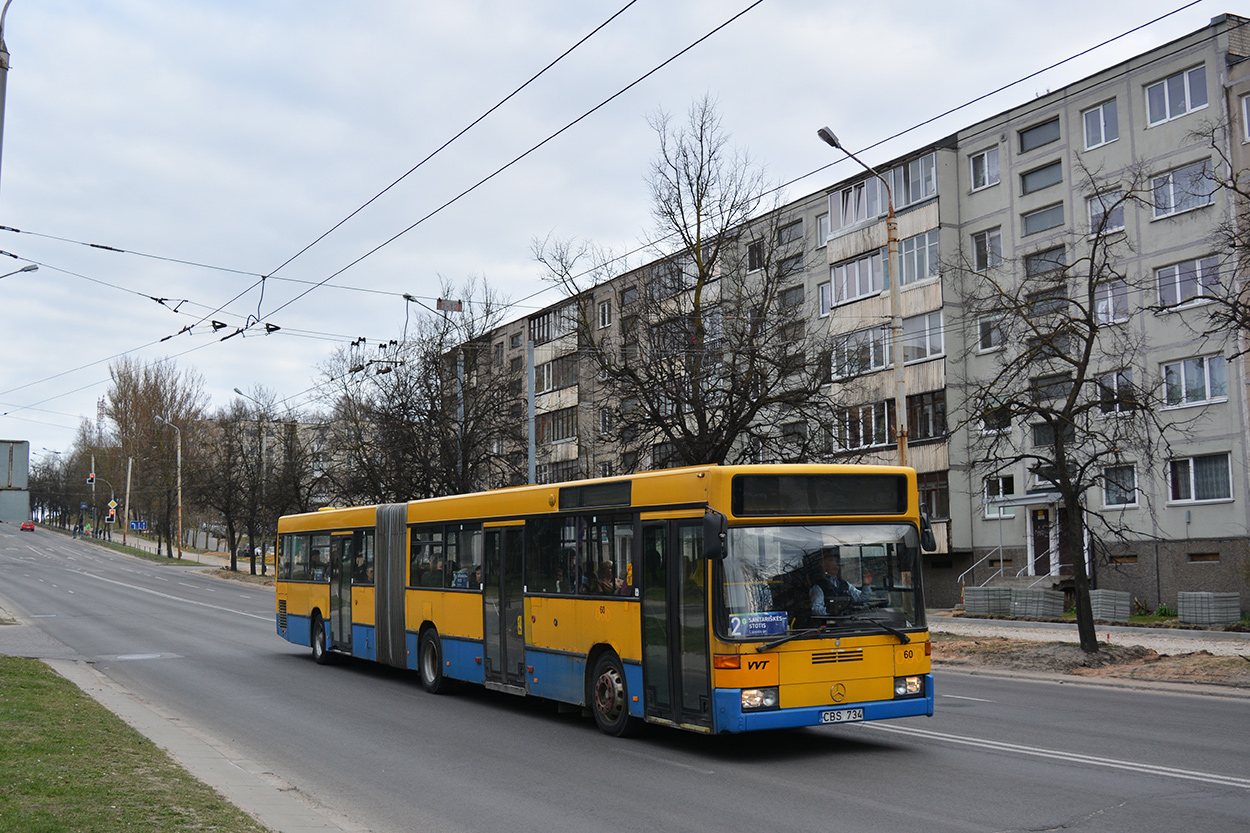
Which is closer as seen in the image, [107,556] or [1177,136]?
[1177,136]

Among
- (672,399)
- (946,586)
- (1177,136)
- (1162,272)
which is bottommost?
(946,586)

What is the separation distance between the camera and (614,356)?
28.5m

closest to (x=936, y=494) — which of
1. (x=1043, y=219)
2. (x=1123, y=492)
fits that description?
(x=1123, y=492)

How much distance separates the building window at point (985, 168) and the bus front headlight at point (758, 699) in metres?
35.0

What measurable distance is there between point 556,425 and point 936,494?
1030 inches

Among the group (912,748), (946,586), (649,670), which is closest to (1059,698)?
(912,748)

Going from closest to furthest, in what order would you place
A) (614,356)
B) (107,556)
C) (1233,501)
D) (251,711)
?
1. (251,711)
2. (614,356)
3. (1233,501)
4. (107,556)

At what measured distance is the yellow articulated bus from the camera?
10320 millimetres

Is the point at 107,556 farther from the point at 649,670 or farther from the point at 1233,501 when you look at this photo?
the point at 649,670

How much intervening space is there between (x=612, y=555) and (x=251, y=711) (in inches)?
219

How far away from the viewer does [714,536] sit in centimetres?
1018

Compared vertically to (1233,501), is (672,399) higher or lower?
higher

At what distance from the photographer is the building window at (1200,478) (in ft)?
111

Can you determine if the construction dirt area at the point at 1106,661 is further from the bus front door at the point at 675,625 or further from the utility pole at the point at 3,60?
the utility pole at the point at 3,60
